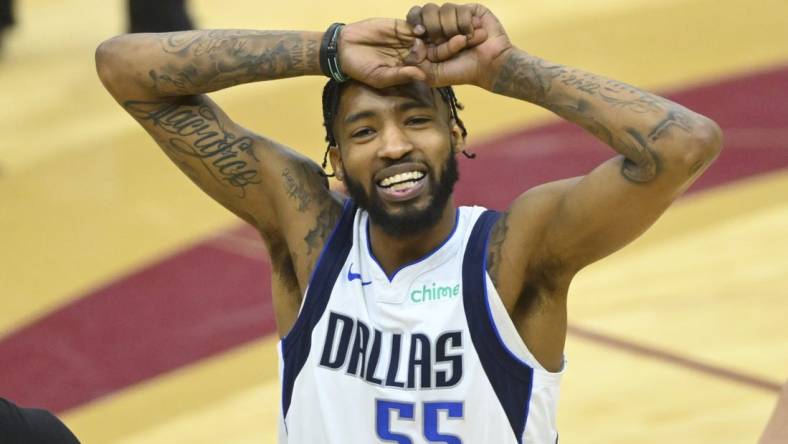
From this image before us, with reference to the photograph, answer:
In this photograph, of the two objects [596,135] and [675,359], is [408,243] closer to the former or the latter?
[596,135]

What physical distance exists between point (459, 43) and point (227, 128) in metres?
0.74

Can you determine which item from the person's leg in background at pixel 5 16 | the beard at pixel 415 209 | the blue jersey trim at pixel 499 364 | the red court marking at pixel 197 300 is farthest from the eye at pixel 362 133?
the person's leg in background at pixel 5 16

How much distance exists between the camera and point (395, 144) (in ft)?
11.4

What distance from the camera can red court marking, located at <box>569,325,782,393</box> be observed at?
5.85 m

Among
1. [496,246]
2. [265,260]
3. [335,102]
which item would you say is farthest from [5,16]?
[496,246]

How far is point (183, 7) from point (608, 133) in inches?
226

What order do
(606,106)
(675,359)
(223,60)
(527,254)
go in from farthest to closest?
(675,359)
(223,60)
(527,254)
(606,106)

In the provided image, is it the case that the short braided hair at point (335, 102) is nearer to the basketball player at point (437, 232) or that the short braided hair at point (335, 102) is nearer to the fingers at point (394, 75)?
the basketball player at point (437, 232)

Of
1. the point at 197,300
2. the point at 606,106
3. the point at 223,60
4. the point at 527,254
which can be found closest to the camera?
the point at 606,106

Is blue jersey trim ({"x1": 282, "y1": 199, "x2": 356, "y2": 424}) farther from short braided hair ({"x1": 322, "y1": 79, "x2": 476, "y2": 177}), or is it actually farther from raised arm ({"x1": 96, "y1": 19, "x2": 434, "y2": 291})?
short braided hair ({"x1": 322, "y1": 79, "x2": 476, "y2": 177})

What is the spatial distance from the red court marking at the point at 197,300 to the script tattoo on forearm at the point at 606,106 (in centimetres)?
304

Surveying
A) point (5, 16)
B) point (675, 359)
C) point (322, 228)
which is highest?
point (322, 228)

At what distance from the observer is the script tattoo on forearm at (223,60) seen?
3.68 metres

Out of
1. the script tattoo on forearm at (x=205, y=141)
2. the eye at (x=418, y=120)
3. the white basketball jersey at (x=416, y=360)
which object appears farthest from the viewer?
the script tattoo on forearm at (x=205, y=141)
